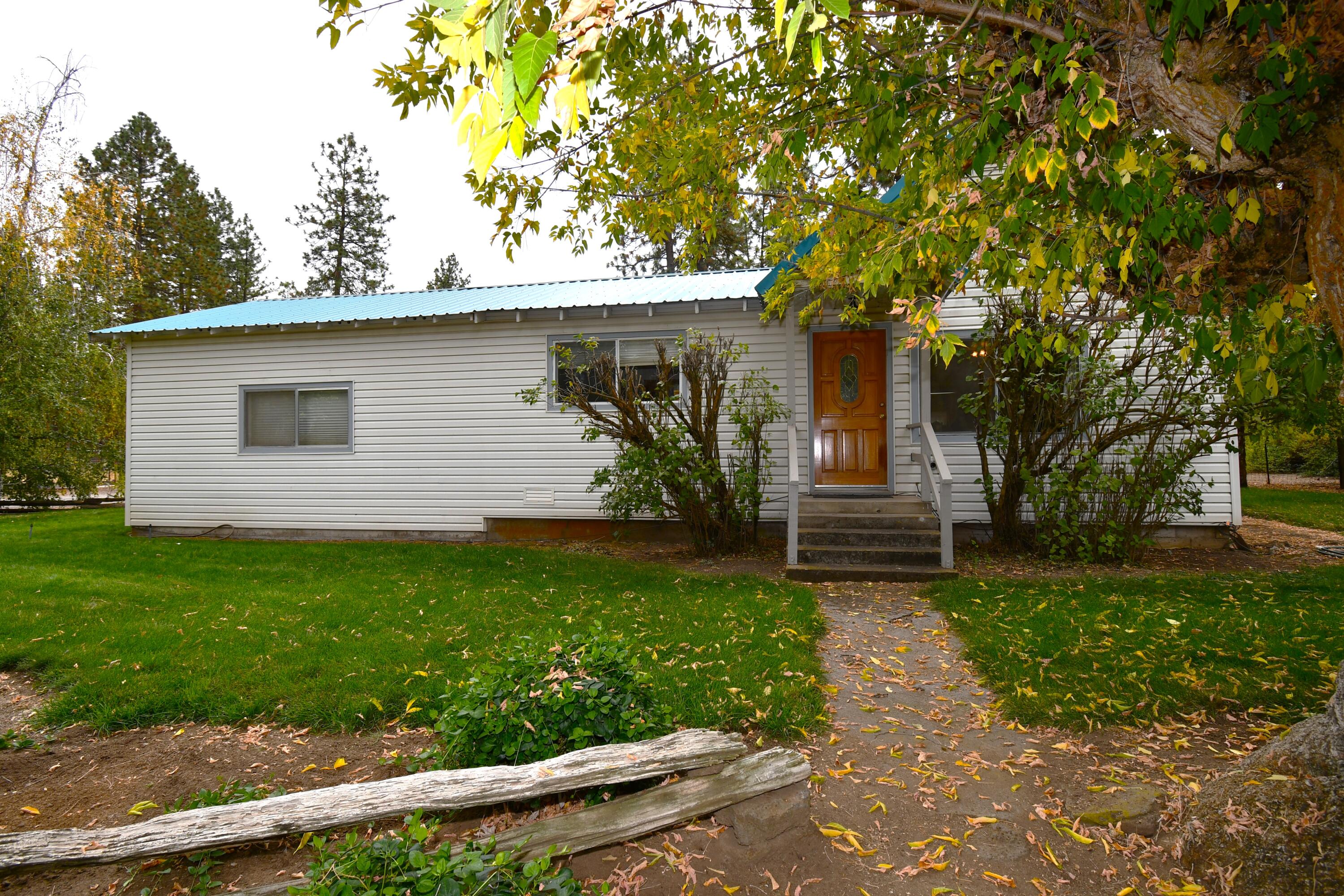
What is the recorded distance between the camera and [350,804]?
94.2 inches

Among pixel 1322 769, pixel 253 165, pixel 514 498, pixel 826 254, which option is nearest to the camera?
pixel 1322 769

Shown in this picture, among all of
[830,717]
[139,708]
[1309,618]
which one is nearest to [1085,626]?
[1309,618]

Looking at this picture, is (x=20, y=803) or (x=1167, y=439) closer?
(x=20, y=803)

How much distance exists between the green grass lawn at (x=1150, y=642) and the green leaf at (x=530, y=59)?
3810 mm

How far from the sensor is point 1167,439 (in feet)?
25.8

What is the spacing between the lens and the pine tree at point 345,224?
30.9 metres

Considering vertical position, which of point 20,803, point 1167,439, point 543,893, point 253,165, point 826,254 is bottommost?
point 20,803

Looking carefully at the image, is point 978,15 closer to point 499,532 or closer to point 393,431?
point 499,532

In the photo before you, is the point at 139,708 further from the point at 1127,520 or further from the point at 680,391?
the point at 1127,520

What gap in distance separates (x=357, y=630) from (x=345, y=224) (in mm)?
31069

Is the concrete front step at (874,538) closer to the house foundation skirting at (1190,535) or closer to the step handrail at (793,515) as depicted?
the step handrail at (793,515)

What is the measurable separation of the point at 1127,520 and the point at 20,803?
8.93 m

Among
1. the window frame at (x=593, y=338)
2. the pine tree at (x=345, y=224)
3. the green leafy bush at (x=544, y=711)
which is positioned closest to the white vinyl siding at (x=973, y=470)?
the window frame at (x=593, y=338)

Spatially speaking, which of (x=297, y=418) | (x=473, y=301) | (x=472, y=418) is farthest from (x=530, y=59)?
(x=297, y=418)
